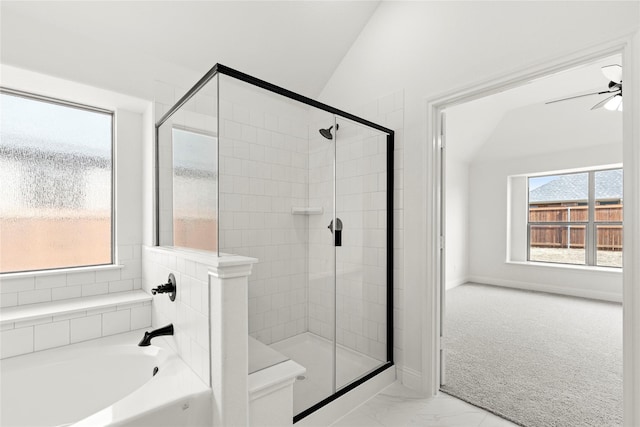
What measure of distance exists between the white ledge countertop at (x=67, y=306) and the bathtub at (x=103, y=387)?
21 cm

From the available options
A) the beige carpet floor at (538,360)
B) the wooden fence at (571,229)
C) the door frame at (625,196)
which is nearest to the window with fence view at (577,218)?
the wooden fence at (571,229)

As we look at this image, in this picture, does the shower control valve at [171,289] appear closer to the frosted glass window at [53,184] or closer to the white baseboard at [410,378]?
the frosted glass window at [53,184]

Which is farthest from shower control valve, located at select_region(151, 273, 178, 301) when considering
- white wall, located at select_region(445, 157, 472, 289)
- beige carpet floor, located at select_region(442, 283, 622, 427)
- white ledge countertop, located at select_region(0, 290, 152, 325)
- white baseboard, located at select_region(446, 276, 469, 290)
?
white baseboard, located at select_region(446, 276, 469, 290)

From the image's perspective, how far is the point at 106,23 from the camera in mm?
1833

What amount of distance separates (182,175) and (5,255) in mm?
1223

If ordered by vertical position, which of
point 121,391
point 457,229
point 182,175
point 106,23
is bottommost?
point 121,391

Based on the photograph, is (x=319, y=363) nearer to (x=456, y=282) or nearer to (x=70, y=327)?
(x=70, y=327)

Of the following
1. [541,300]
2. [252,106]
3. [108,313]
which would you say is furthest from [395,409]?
[541,300]

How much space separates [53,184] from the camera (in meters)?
2.01

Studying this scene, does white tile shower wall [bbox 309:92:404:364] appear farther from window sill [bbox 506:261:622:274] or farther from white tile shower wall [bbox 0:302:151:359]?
window sill [bbox 506:261:622:274]

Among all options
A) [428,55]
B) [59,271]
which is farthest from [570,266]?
[59,271]

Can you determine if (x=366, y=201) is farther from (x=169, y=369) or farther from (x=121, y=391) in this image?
(x=121, y=391)

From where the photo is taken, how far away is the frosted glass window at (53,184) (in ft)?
6.14

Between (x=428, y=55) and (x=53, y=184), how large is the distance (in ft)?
8.85
